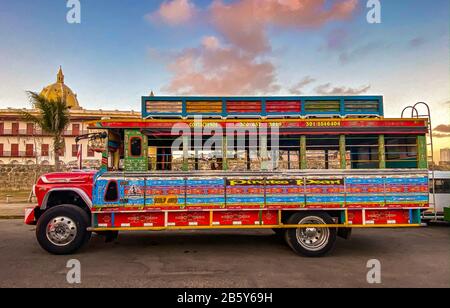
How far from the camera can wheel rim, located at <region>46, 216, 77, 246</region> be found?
621 cm

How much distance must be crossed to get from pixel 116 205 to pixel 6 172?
33.9 m

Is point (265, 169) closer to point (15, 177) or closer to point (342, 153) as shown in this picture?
point (342, 153)

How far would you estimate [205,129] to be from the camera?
6527mm

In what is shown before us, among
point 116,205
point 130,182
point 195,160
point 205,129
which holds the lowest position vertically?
point 116,205

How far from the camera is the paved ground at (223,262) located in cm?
486

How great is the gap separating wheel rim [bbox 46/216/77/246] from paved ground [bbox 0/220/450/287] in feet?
1.16

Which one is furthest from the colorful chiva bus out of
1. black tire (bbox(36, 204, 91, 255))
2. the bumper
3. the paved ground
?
the bumper

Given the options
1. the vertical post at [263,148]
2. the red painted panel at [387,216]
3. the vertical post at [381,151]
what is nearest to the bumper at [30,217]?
the vertical post at [263,148]

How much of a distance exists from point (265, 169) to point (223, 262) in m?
2.21

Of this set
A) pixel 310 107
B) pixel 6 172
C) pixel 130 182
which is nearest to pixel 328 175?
pixel 310 107

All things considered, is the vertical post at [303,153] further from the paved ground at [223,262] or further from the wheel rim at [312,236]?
the paved ground at [223,262]

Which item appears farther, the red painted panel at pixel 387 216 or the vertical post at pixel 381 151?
the vertical post at pixel 381 151

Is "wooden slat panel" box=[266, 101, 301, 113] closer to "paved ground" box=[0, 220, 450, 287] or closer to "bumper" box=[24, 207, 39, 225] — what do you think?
"paved ground" box=[0, 220, 450, 287]
